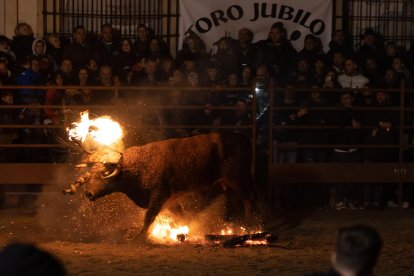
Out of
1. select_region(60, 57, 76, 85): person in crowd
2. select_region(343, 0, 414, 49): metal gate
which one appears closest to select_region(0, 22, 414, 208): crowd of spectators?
select_region(60, 57, 76, 85): person in crowd

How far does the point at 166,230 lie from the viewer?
996 cm

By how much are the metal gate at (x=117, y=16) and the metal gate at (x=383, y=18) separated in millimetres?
3066

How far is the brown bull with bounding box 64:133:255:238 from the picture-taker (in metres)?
9.63

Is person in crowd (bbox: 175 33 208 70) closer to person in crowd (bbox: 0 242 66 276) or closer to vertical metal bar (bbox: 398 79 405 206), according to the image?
vertical metal bar (bbox: 398 79 405 206)

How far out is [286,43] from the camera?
1288 cm

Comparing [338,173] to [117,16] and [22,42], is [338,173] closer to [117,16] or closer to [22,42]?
[117,16]

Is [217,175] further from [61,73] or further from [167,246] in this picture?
[61,73]

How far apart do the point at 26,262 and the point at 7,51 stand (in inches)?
387

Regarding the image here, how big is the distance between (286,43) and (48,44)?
376cm

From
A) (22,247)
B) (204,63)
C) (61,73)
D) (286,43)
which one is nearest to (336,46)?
(286,43)

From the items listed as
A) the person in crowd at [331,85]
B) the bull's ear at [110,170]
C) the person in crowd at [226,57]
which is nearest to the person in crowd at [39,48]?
the person in crowd at [226,57]

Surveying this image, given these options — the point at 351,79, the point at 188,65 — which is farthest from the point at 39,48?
the point at 351,79

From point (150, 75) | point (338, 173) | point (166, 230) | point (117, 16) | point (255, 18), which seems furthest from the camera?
point (117, 16)

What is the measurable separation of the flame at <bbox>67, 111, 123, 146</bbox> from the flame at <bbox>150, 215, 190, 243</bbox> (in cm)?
115
